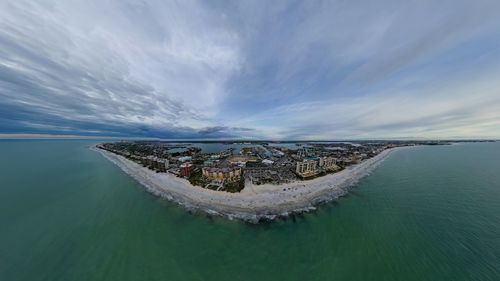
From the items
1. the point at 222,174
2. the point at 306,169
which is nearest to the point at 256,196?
the point at 222,174

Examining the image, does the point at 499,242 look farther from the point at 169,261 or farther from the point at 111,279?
the point at 111,279

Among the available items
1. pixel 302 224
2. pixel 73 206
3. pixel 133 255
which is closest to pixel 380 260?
pixel 302 224

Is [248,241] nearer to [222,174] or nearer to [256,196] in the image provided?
[256,196]

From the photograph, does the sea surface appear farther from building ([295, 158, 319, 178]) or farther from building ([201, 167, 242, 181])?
building ([295, 158, 319, 178])

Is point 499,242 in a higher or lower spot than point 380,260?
higher

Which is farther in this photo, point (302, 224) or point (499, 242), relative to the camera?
point (302, 224)

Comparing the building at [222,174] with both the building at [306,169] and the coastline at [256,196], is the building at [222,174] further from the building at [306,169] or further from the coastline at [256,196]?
the building at [306,169]
